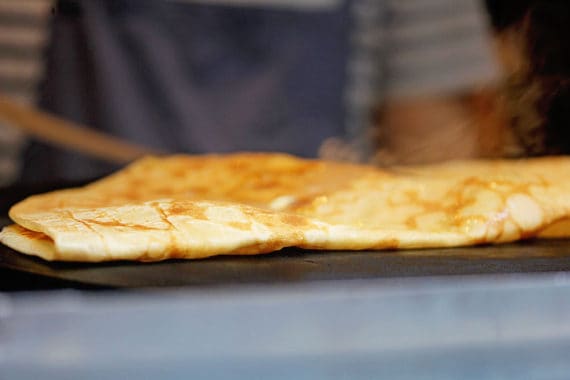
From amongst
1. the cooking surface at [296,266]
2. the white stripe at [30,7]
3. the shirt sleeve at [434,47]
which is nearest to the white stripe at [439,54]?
the shirt sleeve at [434,47]

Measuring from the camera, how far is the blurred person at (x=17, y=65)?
2225mm

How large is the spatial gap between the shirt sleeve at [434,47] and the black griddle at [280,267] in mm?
1915

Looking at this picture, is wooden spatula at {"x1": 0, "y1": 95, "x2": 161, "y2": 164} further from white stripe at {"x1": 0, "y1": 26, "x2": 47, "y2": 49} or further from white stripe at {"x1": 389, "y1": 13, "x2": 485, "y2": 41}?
white stripe at {"x1": 389, "y1": 13, "x2": 485, "y2": 41}

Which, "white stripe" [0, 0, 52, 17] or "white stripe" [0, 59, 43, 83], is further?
"white stripe" [0, 59, 43, 83]

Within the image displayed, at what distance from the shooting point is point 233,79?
2.27m

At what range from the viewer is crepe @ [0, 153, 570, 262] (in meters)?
0.73

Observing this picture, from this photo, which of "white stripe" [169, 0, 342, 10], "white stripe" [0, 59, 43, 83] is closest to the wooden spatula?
"white stripe" [0, 59, 43, 83]

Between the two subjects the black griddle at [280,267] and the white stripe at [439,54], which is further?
the white stripe at [439,54]

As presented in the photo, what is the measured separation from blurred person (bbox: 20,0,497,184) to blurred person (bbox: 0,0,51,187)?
11cm

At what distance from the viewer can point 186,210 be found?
819 millimetres

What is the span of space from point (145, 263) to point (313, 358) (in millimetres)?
242

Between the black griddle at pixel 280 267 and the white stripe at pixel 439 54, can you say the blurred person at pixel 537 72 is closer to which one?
the black griddle at pixel 280 267

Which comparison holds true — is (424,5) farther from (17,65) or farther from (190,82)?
(17,65)

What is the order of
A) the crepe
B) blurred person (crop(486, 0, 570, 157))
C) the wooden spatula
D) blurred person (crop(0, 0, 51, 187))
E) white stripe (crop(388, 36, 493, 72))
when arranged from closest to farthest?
the crepe, blurred person (crop(486, 0, 570, 157)), the wooden spatula, blurred person (crop(0, 0, 51, 187)), white stripe (crop(388, 36, 493, 72))
